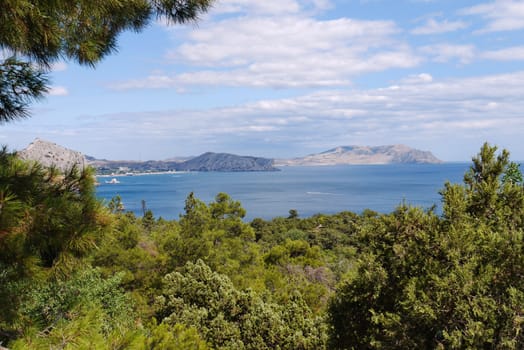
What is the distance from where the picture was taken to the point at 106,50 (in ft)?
13.7

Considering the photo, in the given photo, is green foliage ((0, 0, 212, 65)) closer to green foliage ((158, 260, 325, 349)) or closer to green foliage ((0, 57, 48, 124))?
green foliage ((0, 57, 48, 124))

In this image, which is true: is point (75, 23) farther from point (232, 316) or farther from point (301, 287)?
point (301, 287)

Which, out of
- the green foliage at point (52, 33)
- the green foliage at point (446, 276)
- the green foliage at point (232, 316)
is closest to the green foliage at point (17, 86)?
the green foliage at point (52, 33)

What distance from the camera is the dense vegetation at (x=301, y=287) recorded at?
2811 mm

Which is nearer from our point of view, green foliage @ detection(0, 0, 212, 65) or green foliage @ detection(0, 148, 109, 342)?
green foliage @ detection(0, 148, 109, 342)

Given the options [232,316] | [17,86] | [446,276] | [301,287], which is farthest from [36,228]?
[301,287]

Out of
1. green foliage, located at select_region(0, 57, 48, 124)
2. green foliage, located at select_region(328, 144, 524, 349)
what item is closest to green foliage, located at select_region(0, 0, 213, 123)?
green foliage, located at select_region(0, 57, 48, 124)

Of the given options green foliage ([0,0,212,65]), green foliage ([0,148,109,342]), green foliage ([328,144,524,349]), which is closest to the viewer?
green foliage ([0,148,109,342])

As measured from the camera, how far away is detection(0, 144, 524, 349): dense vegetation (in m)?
2.81

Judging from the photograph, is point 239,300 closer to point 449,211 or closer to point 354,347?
point 354,347

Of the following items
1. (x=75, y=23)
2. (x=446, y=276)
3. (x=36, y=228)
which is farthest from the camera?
(x=446, y=276)

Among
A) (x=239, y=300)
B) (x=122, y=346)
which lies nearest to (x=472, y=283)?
(x=122, y=346)

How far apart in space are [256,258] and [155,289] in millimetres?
6070

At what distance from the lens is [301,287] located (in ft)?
46.0
